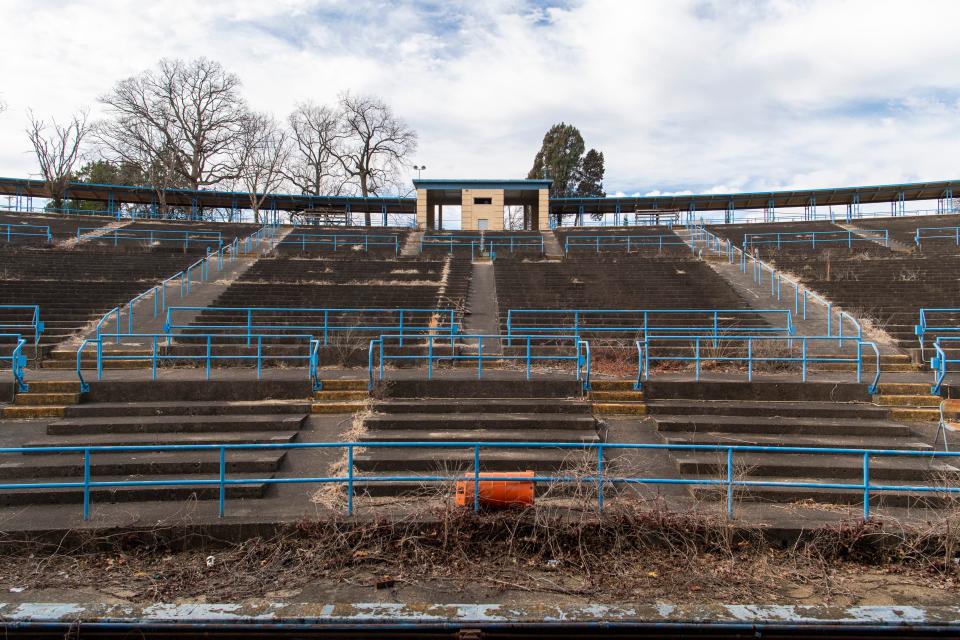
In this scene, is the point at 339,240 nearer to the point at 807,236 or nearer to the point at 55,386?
the point at 55,386

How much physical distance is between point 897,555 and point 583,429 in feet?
13.3

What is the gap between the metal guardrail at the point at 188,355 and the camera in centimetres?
976

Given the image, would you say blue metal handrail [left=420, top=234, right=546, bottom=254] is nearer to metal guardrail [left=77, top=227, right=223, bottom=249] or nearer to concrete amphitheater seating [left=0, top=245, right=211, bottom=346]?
metal guardrail [left=77, top=227, right=223, bottom=249]

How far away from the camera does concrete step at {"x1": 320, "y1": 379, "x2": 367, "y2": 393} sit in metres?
9.84

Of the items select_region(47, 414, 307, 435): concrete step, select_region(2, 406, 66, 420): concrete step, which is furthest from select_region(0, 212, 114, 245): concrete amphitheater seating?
select_region(47, 414, 307, 435): concrete step

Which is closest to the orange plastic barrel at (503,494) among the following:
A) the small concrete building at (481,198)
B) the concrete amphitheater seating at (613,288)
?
the concrete amphitheater seating at (613,288)

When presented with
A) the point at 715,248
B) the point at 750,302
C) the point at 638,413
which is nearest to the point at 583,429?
the point at 638,413

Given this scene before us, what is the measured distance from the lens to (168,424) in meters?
8.22

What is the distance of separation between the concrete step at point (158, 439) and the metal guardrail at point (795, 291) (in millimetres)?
10942

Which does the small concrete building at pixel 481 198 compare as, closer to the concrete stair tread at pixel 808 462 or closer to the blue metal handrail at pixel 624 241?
the blue metal handrail at pixel 624 241

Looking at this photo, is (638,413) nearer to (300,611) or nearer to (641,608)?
(641,608)

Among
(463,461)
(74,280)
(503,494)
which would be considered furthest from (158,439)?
(74,280)

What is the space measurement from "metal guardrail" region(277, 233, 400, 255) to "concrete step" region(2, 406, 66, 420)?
813 inches

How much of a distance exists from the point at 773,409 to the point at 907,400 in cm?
259
